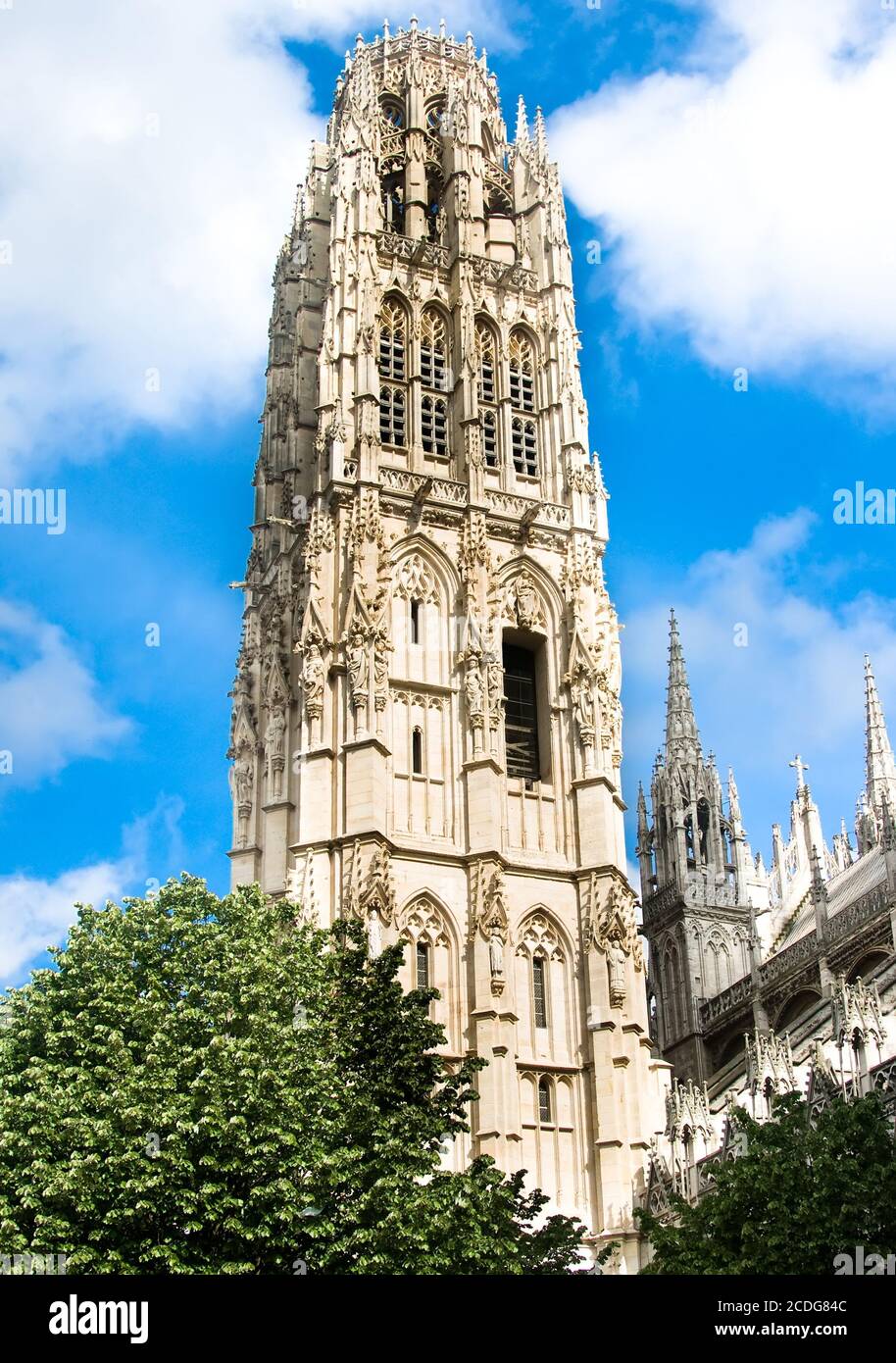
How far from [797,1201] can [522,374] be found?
32.7m

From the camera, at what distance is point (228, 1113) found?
2652 cm

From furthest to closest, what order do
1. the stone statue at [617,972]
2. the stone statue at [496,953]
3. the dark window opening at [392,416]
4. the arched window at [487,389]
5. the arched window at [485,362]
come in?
1. the arched window at [485,362]
2. the arched window at [487,389]
3. the dark window opening at [392,416]
4. the stone statue at [617,972]
5. the stone statue at [496,953]

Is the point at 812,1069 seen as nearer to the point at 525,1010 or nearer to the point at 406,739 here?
the point at 525,1010

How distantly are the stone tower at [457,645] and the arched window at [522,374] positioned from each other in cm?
9

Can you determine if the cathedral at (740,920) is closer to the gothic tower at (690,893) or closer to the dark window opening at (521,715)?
the gothic tower at (690,893)

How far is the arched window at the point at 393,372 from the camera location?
1988 inches

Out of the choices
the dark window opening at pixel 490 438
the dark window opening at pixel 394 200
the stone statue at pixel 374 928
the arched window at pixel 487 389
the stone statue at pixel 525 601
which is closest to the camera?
the stone statue at pixel 374 928

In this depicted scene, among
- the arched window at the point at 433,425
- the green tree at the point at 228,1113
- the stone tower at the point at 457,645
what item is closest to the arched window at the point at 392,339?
the stone tower at the point at 457,645

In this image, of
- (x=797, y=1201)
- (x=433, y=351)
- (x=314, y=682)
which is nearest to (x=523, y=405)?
(x=433, y=351)

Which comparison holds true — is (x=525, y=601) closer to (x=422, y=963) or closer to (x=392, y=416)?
(x=392, y=416)

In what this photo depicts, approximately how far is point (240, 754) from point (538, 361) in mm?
15801

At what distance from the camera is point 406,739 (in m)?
44.9

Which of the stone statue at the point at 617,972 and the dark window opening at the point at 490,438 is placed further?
the dark window opening at the point at 490,438
